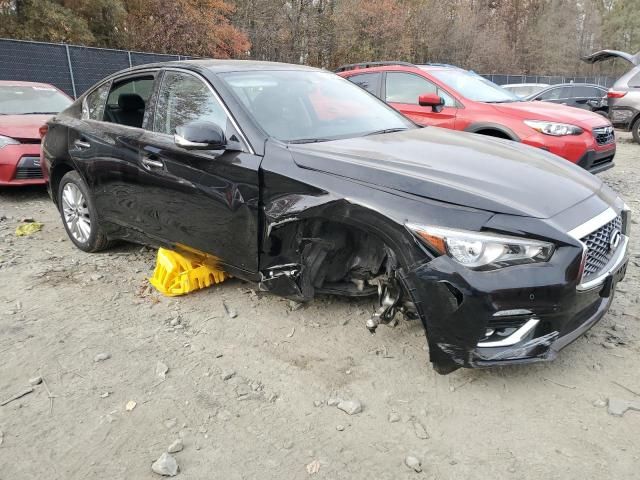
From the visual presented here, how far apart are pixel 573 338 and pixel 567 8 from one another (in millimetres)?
50645

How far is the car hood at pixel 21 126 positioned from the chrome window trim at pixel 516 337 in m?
6.22

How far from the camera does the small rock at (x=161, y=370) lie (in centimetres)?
284

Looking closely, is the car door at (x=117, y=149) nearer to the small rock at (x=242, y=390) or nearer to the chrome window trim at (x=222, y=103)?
the chrome window trim at (x=222, y=103)

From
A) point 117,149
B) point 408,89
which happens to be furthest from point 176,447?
point 408,89

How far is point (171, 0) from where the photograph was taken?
Result: 1967 cm

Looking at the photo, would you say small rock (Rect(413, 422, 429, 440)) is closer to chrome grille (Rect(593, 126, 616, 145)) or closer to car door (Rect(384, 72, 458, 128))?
car door (Rect(384, 72, 458, 128))

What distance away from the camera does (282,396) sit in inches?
104

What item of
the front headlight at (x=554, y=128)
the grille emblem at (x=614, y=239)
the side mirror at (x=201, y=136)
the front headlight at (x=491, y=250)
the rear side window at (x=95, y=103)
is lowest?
the grille emblem at (x=614, y=239)

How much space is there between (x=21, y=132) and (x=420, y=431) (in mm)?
6298

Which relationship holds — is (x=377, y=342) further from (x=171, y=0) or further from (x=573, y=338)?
(x=171, y=0)

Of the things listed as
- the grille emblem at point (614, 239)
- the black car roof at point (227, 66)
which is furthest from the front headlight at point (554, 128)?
the grille emblem at point (614, 239)

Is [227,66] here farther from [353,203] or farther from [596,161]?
[596,161]

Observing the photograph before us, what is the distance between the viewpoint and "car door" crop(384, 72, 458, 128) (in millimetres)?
6359

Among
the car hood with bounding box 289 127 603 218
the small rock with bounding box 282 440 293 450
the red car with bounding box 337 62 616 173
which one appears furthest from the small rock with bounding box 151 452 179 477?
the red car with bounding box 337 62 616 173
